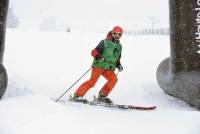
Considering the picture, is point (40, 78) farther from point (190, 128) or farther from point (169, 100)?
point (190, 128)

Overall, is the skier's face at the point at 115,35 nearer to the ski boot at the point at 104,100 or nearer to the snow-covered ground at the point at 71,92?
the ski boot at the point at 104,100

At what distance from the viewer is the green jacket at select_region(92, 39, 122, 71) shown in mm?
8789

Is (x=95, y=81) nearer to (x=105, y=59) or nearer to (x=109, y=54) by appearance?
(x=105, y=59)

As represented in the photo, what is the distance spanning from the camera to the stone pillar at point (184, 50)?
8930 millimetres

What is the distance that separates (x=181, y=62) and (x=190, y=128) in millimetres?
2677

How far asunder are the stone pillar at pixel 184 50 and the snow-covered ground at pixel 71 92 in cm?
33

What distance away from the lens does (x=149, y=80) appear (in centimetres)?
1280

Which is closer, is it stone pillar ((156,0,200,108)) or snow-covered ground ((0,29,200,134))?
snow-covered ground ((0,29,200,134))

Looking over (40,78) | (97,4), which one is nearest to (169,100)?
(40,78)

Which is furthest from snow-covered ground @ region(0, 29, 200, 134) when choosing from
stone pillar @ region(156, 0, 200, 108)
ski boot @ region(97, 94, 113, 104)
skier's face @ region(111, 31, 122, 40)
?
skier's face @ region(111, 31, 122, 40)

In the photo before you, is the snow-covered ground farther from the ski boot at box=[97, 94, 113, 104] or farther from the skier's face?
the skier's face

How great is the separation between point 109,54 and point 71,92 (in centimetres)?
192

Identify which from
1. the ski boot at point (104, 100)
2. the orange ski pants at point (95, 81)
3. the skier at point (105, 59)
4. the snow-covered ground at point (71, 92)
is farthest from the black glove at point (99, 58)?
the snow-covered ground at point (71, 92)

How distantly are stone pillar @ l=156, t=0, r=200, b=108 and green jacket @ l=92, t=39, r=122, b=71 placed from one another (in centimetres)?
128
